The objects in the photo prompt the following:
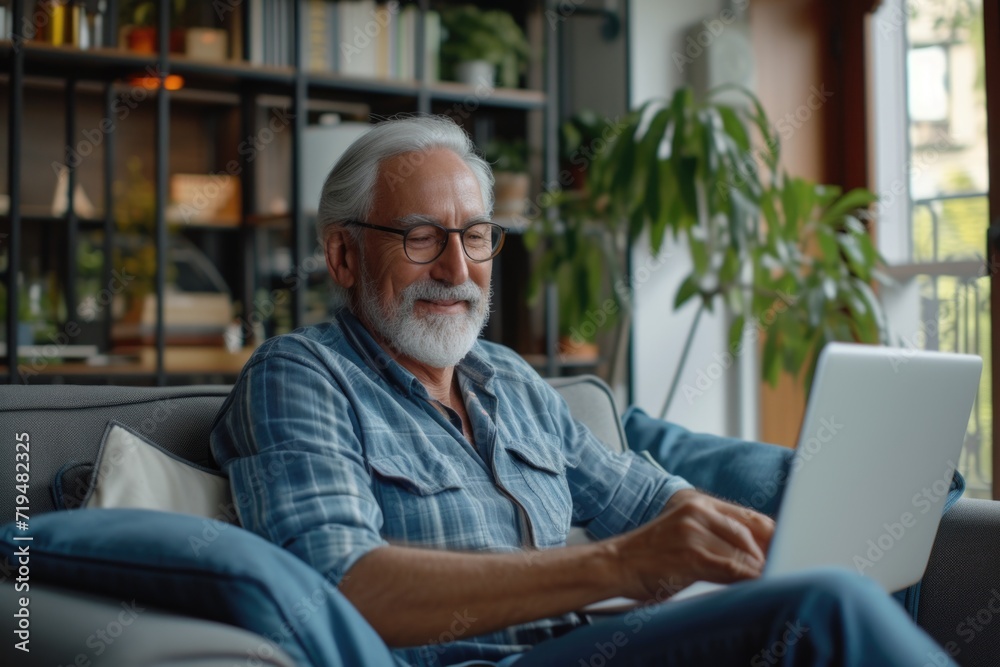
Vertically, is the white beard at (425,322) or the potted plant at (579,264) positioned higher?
the potted plant at (579,264)

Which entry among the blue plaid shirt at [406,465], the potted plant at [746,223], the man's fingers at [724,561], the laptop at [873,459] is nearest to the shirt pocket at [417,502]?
the blue plaid shirt at [406,465]

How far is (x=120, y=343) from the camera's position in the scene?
3402 mm

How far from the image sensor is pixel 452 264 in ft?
5.28

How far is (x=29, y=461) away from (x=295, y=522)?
0.48 metres

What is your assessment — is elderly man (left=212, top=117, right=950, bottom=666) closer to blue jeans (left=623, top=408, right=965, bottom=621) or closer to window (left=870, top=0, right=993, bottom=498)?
blue jeans (left=623, top=408, right=965, bottom=621)

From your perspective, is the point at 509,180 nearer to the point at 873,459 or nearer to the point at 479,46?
the point at 479,46

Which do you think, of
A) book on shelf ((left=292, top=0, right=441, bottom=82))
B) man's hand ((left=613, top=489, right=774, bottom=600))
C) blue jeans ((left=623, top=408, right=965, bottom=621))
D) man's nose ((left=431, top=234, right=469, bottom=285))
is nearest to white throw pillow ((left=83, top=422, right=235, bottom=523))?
man's nose ((left=431, top=234, right=469, bottom=285))

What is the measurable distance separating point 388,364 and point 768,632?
74 cm

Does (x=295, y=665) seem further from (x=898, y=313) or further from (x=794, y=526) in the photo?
(x=898, y=313)

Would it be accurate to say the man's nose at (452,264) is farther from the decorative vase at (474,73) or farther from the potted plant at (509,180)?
the decorative vase at (474,73)

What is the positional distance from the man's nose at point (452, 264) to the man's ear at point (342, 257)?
0.44ft

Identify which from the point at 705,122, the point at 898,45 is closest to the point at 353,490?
the point at 705,122

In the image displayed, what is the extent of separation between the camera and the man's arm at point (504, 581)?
1.13m

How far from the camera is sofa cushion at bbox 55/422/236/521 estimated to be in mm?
1333
